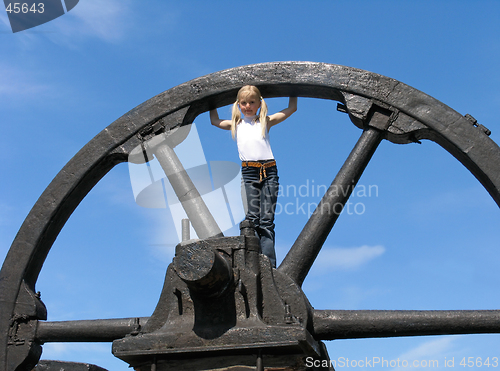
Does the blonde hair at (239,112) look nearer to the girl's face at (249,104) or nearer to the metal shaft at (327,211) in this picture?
the girl's face at (249,104)

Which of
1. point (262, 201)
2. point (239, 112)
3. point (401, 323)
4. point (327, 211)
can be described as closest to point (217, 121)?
point (239, 112)

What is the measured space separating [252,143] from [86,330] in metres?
2.15

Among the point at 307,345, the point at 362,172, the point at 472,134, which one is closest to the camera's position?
the point at 307,345

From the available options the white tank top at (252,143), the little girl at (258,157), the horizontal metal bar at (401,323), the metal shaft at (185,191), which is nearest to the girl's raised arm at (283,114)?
the little girl at (258,157)

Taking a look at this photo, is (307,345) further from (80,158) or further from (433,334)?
(80,158)

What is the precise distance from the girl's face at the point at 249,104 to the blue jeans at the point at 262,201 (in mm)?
526

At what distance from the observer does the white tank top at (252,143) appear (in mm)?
5266

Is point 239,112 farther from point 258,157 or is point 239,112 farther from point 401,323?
point 401,323

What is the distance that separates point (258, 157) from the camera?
525 cm

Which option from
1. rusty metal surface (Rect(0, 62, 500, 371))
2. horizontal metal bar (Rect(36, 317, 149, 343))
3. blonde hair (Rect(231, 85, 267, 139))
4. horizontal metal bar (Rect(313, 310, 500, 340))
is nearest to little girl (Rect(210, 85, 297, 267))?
blonde hair (Rect(231, 85, 267, 139))

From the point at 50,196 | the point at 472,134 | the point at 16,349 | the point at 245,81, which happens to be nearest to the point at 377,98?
the point at 472,134

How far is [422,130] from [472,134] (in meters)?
0.40

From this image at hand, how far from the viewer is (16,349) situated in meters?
5.21

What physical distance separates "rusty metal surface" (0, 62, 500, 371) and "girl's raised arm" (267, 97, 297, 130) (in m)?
0.08
